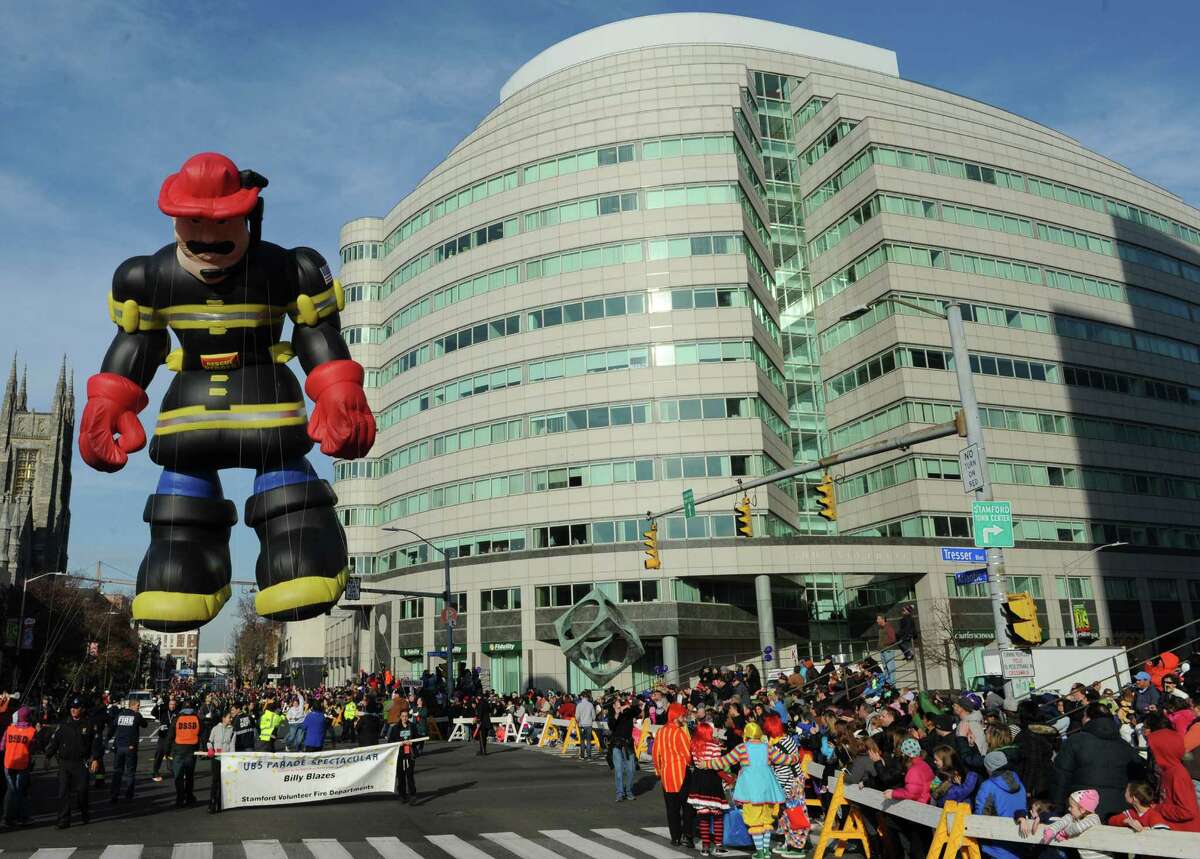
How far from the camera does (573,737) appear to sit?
30.1 m

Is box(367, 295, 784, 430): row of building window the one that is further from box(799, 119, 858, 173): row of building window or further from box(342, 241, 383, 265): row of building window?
box(342, 241, 383, 265): row of building window

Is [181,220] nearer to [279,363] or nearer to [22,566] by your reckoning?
[279,363]

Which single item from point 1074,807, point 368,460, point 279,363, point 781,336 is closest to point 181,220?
point 279,363

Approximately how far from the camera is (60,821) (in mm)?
14602

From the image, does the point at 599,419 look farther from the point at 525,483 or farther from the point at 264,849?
the point at 264,849

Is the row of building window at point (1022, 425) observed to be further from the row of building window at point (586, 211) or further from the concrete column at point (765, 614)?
the row of building window at point (586, 211)

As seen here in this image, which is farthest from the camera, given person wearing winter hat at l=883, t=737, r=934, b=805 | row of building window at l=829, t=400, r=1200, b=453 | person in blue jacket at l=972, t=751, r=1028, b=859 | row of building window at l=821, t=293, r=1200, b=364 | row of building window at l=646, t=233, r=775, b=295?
row of building window at l=821, t=293, r=1200, b=364

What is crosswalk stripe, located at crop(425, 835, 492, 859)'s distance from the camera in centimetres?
1216

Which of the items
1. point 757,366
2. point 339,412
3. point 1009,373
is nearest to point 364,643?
point 757,366

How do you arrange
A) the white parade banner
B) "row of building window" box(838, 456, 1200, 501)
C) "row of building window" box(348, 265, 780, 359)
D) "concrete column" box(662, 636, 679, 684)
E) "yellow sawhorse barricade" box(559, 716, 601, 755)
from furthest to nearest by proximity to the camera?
"row of building window" box(838, 456, 1200, 501), "row of building window" box(348, 265, 780, 359), "concrete column" box(662, 636, 679, 684), "yellow sawhorse barricade" box(559, 716, 601, 755), the white parade banner

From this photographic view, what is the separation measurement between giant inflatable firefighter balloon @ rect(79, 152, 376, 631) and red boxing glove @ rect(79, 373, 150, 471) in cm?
2

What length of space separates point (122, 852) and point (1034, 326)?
56.2 m

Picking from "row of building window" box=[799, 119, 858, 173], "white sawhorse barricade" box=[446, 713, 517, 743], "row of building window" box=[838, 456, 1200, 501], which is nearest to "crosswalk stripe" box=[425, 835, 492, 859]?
"white sawhorse barricade" box=[446, 713, 517, 743]

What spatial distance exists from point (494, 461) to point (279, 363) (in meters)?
41.8
